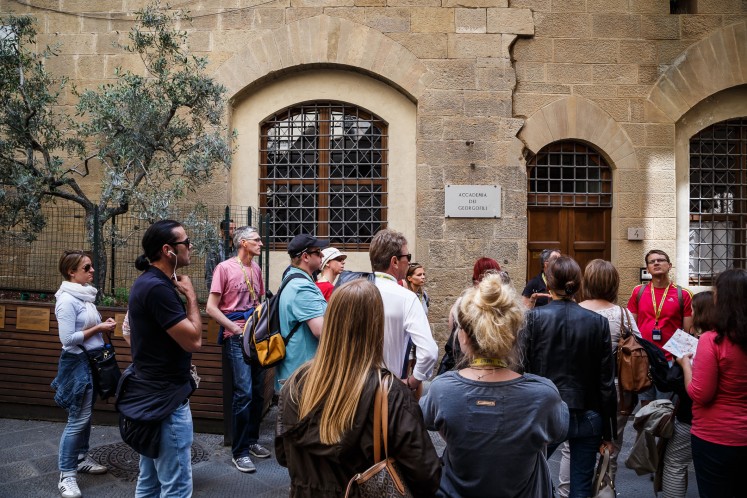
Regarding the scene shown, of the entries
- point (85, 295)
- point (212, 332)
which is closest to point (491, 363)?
→ point (85, 295)

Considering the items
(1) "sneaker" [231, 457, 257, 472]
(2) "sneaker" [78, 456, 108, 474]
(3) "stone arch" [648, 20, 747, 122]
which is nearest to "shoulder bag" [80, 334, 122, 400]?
(2) "sneaker" [78, 456, 108, 474]

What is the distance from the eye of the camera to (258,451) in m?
5.46

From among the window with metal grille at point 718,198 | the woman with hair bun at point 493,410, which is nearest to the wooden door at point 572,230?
the window with metal grille at point 718,198

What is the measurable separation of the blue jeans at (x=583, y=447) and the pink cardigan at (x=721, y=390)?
604 millimetres

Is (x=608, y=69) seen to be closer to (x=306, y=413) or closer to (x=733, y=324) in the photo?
(x=733, y=324)

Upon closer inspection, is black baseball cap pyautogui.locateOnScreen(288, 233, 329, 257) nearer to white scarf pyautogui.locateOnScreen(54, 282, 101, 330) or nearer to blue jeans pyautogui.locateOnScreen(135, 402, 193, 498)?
blue jeans pyautogui.locateOnScreen(135, 402, 193, 498)

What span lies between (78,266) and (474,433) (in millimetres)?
3647

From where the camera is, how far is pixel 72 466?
4.59 meters

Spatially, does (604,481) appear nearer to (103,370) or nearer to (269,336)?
(269,336)

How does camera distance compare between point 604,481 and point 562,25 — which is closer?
point 604,481

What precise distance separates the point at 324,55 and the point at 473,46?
6.85 ft

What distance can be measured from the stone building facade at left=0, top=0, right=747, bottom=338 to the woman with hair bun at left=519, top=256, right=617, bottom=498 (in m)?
4.88

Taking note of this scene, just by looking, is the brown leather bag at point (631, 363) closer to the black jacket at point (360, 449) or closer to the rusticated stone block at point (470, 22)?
the black jacket at point (360, 449)

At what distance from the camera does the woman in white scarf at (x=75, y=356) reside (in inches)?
180
